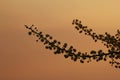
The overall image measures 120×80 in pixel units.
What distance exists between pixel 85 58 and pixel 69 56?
0.48 m

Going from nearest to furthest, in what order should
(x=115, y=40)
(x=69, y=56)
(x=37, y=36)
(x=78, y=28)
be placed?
1. (x=69, y=56)
2. (x=37, y=36)
3. (x=115, y=40)
4. (x=78, y=28)

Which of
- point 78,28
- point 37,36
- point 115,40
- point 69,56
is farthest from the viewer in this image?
point 78,28

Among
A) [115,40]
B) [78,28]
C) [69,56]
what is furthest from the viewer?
[78,28]

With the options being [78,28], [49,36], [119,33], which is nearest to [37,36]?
[49,36]

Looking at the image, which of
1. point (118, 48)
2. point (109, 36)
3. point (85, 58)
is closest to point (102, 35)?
point (109, 36)

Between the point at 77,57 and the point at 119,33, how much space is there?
2.77 meters

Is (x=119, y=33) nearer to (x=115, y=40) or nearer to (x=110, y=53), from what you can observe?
(x=115, y=40)

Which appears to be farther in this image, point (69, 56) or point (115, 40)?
point (115, 40)

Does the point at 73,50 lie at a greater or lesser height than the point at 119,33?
lesser

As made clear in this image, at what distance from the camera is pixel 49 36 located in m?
8.51

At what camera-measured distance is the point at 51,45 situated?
8320mm

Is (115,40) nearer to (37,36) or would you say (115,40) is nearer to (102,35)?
(102,35)

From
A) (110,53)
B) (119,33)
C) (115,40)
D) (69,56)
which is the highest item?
(119,33)

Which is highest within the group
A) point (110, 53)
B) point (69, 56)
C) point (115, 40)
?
point (115, 40)
